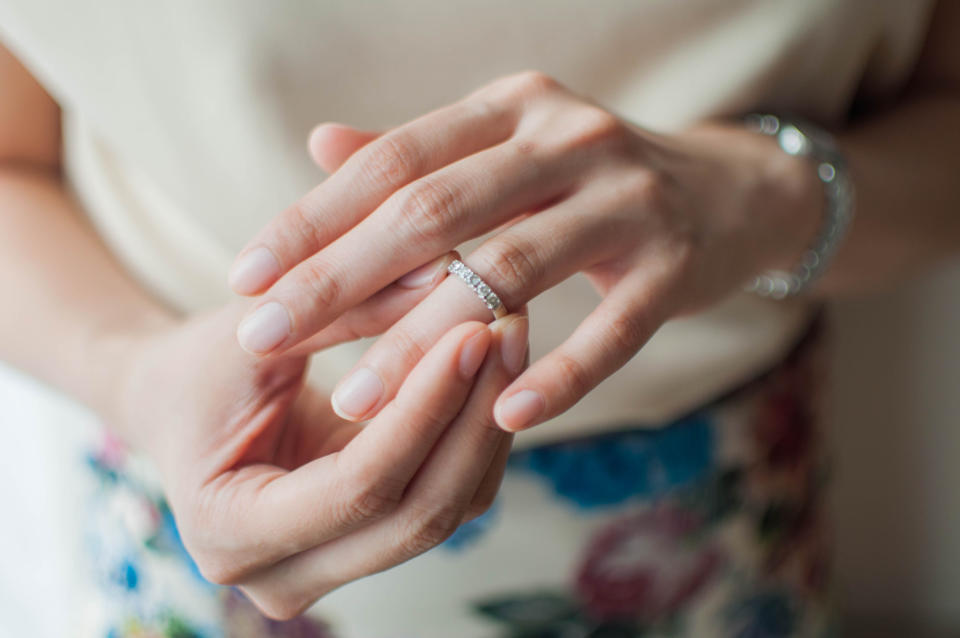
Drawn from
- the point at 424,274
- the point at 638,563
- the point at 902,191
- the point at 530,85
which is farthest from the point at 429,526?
the point at 902,191

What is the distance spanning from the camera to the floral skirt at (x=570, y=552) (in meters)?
0.68

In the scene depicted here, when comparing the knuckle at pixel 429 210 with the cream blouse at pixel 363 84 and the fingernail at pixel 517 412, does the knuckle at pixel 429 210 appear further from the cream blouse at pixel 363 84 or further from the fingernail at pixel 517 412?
the cream blouse at pixel 363 84

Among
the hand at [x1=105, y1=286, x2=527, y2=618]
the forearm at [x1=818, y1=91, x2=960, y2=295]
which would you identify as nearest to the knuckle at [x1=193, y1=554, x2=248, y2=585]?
→ the hand at [x1=105, y1=286, x2=527, y2=618]

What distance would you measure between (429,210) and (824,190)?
0.35 m

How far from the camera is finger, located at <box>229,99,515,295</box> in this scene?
390 millimetres

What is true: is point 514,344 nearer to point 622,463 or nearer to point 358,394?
point 358,394

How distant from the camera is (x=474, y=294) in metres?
0.39

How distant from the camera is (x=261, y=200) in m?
0.58

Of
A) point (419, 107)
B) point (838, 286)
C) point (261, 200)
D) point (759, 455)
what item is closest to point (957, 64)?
point (838, 286)

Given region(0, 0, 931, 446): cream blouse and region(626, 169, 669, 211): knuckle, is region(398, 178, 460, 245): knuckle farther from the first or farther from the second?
region(0, 0, 931, 446): cream blouse

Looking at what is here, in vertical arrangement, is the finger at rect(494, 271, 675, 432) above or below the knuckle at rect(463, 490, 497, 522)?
above

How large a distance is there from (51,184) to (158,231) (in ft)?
0.34

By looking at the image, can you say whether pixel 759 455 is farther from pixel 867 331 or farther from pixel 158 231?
pixel 158 231

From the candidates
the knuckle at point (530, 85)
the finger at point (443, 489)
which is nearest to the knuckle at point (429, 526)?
the finger at point (443, 489)
